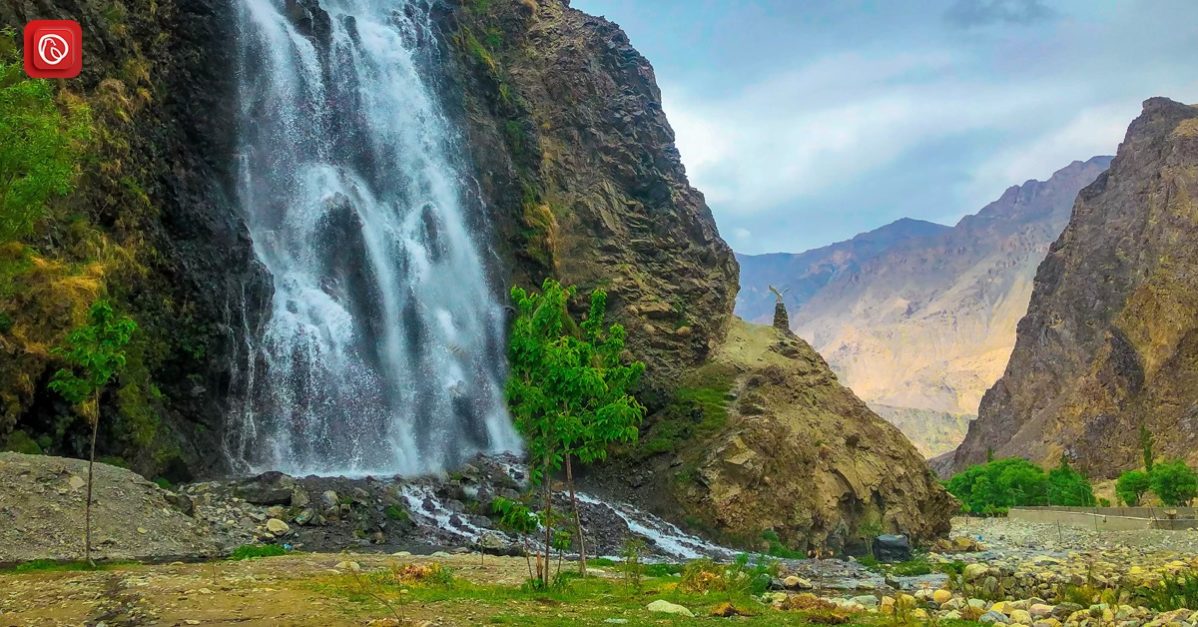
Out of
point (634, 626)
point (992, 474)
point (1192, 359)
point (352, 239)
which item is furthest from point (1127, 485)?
point (634, 626)

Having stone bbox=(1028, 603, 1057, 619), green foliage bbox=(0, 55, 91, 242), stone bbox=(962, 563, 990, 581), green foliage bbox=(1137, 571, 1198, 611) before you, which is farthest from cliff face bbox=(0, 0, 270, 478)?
green foliage bbox=(1137, 571, 1198, 611)

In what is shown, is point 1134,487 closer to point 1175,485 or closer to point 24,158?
point 1175,485

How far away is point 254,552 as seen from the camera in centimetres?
2644

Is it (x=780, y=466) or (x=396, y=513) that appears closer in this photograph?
(x=396, y=513)

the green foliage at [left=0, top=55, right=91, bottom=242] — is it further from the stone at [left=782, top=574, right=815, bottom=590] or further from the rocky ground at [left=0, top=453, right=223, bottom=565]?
the stone at [left=782, top=574, right=815, bottom=590]

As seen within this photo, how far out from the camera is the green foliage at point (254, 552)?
2563cm

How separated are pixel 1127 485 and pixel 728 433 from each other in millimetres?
62189

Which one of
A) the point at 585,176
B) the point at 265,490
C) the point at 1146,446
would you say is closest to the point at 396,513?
the point at 265,490

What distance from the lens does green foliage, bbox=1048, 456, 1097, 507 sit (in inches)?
3895

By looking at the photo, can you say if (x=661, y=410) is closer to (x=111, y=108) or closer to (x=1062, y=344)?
(x=111, y=108)

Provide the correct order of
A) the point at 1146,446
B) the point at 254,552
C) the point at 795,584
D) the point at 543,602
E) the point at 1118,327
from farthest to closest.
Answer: the point at 1118,327, the point at 1146,446, the point at 795,584, the point at 254,552, the point at 543,602

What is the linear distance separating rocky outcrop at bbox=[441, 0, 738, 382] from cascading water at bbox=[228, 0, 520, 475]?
4.36 m

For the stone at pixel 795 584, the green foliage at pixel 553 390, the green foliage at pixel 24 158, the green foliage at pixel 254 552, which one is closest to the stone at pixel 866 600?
the stone at pixel 795 584

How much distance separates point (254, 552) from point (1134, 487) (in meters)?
92.9
